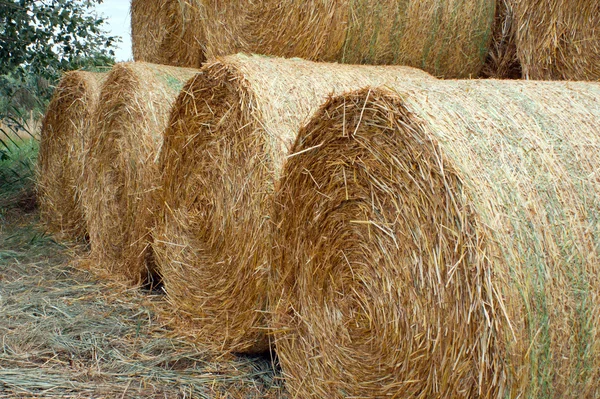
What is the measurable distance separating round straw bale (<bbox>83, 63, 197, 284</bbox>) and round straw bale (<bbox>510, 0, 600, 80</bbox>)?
6.42ft

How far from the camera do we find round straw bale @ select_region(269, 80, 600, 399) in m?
1.88

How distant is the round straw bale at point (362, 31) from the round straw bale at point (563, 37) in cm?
57

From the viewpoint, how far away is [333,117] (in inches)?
94.7

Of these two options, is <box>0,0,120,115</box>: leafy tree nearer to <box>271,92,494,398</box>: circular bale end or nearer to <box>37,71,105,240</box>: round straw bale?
<box>37,71,105,240</box>: round straw bale

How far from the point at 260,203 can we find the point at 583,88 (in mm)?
1344

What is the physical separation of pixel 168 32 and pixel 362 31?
1.39m

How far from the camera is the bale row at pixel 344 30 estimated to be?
12.5 feet

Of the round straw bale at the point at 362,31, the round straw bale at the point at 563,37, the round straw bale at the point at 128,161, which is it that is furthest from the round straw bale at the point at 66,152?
the round straw bale at the point at 563,37

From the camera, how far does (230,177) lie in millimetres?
3236

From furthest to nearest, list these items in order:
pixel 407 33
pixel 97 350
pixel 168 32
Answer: pixel 168 32 < pixel 407 33 < pixel 97 350

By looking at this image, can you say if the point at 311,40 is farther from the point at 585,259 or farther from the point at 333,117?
the point at 585,259

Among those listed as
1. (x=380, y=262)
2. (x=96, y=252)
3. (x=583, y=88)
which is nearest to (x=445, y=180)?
(x=380, y=262)

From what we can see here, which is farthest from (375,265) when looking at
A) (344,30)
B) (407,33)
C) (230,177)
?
(407,33)

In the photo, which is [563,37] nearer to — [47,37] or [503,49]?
[503,49]
